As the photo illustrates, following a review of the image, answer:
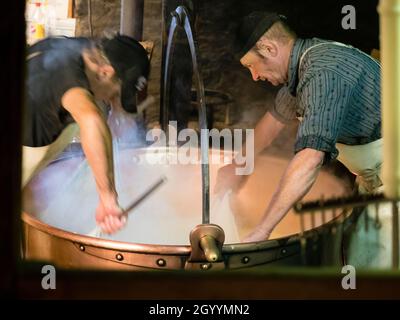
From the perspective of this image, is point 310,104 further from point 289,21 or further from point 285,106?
point 289,21

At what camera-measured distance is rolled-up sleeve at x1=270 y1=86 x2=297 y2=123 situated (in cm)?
249

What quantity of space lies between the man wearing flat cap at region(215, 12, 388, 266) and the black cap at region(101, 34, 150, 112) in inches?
16.2

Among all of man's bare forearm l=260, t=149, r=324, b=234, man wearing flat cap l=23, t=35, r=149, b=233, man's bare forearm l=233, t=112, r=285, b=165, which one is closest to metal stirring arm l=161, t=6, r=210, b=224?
man wearing flat cap l=23, t=35, r=149, b=233

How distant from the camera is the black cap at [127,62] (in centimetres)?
246

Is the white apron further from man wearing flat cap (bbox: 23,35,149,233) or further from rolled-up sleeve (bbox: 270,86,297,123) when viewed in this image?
man wearing flat cap (bbox: 23,35,149,233)

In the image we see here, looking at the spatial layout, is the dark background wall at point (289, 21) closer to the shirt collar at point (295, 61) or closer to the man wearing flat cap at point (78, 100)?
the shirt collar at point (295, 61)

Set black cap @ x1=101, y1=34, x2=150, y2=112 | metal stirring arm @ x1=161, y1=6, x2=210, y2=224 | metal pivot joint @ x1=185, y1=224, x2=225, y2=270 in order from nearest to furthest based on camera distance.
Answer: metal pivot joint @ x1=185, y1=224, x2=225, y2=270, metal stirring arm @ x1=161, y1=6, x2=210, y2=224, black cap @ x1=101, y1=34, x2=150, y2=112

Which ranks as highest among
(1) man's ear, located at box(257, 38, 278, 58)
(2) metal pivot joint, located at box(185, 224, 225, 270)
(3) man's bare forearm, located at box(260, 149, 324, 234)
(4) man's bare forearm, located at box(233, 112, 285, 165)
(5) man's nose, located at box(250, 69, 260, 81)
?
(1) man's ear, located at box(257, 38, 278, 58)

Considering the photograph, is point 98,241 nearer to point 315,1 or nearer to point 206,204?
point 206,204

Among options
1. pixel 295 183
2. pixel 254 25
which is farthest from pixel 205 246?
pixel 254 25

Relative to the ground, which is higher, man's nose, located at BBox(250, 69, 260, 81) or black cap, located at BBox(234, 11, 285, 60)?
black cap, located at BBox(234, 11, 285, 60)

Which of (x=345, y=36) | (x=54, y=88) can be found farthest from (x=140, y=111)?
(x=345, y=36)
